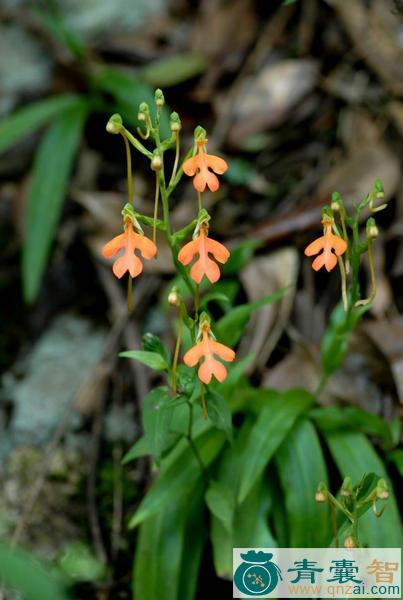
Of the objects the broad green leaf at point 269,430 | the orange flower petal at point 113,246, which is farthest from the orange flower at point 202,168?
the broad green leaf at point 269,430

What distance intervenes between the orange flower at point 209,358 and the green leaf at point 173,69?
10.9 ft

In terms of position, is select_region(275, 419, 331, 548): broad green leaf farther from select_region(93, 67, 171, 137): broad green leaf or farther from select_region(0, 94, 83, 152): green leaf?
select_region(0, 94, 83, 152): green leaf

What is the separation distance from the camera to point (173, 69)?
547cm

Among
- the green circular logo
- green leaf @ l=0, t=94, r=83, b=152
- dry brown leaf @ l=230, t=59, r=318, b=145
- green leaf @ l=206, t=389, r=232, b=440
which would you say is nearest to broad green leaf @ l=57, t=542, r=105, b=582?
the green circular logo

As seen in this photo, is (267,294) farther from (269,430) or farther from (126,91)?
(126,91)

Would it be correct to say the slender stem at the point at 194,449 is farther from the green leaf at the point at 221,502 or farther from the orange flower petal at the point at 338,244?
the orange flower petal at the point at 338,244

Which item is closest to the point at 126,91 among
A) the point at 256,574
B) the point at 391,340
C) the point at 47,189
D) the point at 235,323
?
the point at 47,189

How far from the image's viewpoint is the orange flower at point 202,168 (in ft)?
8.05

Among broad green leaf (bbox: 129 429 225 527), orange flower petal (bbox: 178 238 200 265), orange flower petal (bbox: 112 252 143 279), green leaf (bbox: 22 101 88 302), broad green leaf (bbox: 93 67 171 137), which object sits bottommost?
broad green leaf (bbox: 129 429 225 527)

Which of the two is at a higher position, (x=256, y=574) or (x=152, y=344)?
(x=152, y=344)

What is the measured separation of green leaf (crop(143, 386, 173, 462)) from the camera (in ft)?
8.91

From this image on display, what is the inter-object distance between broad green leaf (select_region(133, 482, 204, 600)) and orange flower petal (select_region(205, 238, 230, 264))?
122cm

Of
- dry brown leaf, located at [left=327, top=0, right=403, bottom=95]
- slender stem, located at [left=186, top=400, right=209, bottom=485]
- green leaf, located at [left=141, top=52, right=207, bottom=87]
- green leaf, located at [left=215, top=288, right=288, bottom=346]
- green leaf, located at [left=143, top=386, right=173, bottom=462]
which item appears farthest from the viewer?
green leaf, located at [left=141, top=52, right=207, bottom=87]

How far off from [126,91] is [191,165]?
277 centimetres
